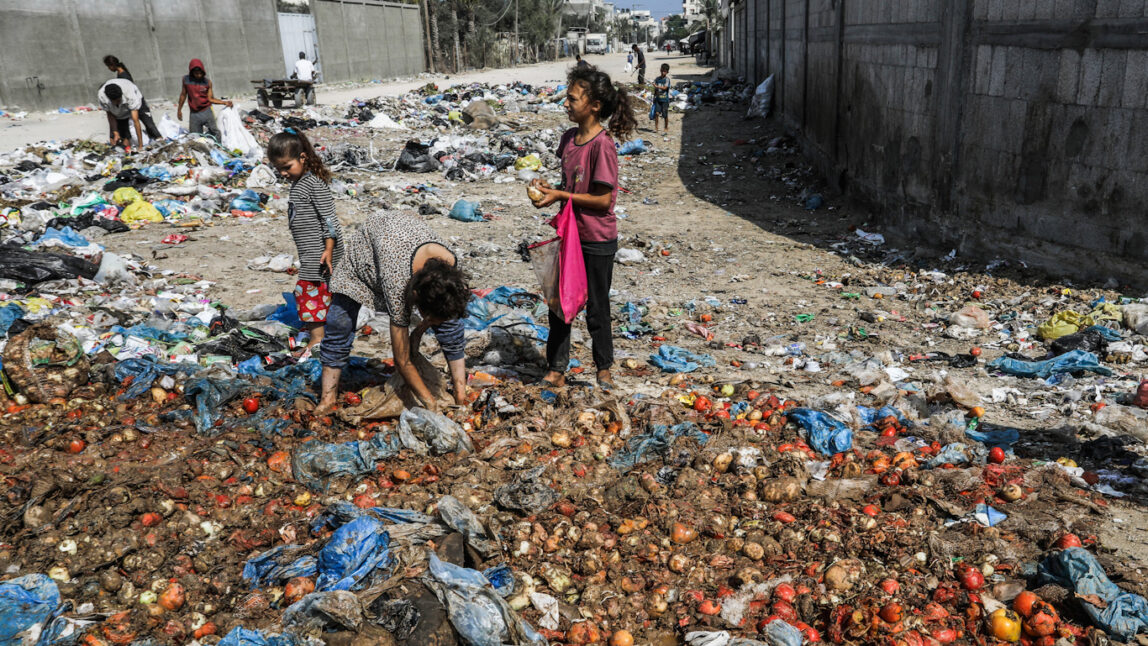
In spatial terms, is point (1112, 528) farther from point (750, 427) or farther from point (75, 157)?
point (75, 157)

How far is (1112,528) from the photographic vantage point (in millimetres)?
3059

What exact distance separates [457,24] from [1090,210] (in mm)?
37670

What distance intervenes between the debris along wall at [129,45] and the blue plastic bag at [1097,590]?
1898cm

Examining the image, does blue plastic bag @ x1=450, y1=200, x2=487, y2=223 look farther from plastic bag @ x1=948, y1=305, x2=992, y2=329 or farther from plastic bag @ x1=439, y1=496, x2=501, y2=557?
plastic bag @ x1=439, y1=496, x2=501, y2=557

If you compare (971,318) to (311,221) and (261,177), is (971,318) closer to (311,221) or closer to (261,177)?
(311,221)

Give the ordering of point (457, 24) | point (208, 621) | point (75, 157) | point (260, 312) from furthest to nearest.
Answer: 1. point (457, 24)
2. point (75, 157)
3. point (260, 312)
4. point (208, 621)

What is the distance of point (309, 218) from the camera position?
467 centimetres


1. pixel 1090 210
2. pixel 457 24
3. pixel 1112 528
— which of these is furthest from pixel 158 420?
pixel 457 24

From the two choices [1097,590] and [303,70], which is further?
[303,70]

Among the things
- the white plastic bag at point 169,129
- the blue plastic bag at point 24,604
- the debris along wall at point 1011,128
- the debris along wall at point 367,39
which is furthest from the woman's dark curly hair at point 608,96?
the debris along wall at point 367,39

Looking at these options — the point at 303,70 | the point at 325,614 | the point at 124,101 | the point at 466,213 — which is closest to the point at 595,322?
the point at 325,614

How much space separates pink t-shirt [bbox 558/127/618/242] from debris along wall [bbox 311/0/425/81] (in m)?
26.1

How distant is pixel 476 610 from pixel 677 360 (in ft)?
9.48

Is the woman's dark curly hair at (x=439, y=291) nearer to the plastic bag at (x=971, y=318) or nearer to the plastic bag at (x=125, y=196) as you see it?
the plastic bag at (x=971, y=318)
